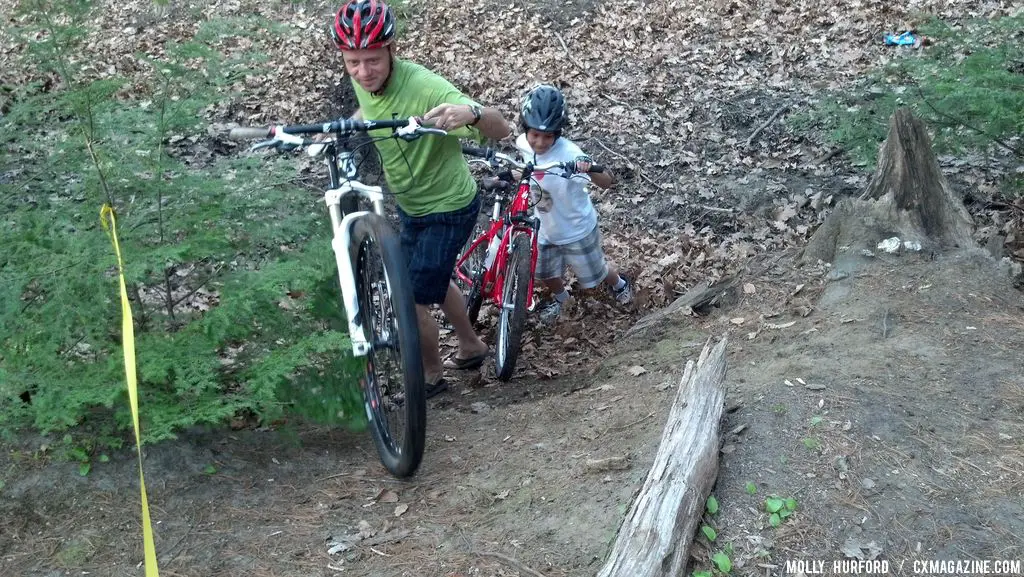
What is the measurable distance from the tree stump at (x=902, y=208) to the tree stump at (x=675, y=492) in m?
2.54

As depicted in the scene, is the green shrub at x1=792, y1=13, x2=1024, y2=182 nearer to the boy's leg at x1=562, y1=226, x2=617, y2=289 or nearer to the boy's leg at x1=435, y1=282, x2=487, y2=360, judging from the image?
the boy's leg at x1=562, y1=226, x2=617, y2=289

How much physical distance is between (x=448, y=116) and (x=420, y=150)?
698 millimetres

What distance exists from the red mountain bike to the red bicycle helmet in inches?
55.3

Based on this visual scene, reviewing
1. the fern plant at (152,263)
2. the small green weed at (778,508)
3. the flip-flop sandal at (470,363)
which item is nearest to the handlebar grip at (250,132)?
the fern plant at (152,263)

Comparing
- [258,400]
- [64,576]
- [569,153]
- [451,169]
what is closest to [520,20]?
[569,153]

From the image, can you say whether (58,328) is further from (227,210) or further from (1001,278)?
(1001,278)

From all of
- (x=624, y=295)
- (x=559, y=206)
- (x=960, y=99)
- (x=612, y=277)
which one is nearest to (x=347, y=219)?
(x=559, y=206)

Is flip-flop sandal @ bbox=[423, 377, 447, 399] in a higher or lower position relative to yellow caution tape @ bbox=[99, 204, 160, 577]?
lower

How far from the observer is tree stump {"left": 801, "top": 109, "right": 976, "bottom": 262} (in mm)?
5746

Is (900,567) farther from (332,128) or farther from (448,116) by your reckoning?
(332,128)

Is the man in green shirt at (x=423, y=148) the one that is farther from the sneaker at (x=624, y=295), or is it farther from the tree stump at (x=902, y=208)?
the tree stump at (x=902, y=208)

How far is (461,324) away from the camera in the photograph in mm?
5816

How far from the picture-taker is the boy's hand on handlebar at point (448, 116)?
13.2ft

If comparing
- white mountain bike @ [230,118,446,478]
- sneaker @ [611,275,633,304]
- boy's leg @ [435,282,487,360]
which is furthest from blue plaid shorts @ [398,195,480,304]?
sneaker @ [611,275,633,304]
